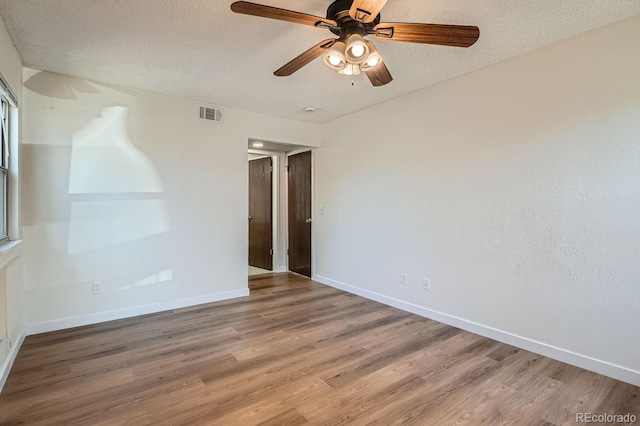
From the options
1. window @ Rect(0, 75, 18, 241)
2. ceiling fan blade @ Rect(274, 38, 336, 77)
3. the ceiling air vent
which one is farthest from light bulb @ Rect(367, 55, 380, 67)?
window @ Rect(0, 75, 18, 241)

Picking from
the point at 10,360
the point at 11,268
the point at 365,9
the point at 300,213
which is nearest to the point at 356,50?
the point at 365,9

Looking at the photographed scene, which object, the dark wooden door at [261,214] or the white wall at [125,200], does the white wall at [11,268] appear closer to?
the white wall at [125,200]

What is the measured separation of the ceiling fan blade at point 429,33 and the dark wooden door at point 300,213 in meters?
3.34

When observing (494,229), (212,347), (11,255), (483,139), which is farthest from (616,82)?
(11,255)

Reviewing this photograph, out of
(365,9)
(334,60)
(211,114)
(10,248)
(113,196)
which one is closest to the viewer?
(365,9)

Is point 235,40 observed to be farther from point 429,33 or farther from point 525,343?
point 525,343

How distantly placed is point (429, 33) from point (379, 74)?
558 millimetres

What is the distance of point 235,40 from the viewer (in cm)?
245

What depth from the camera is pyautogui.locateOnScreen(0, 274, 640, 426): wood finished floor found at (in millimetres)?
1873

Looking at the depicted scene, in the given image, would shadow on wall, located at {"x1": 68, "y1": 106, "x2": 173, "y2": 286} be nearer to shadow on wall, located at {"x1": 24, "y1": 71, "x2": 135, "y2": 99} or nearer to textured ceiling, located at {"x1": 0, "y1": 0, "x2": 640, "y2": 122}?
shadow on wall, located at {"x1": 24, "y1": 71, "x2": 135, "y2": 99}

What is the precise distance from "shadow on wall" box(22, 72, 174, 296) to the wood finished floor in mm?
596

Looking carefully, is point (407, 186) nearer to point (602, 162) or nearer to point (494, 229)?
point (494, 229)

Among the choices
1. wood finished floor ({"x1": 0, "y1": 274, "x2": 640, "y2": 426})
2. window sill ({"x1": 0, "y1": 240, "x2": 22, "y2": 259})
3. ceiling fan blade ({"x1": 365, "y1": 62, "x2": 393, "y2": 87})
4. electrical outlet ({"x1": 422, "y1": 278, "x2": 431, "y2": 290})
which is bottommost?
wood finished floor ({"x1": 0, "y1": 274, "x2": 640, "y2": 426})

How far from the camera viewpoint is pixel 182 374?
231cm
